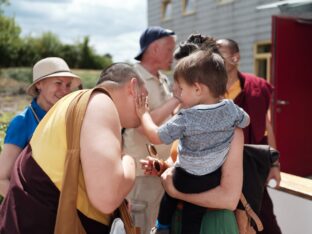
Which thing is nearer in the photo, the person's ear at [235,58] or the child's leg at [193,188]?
the child's leg at [193,188]

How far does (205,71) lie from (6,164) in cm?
119

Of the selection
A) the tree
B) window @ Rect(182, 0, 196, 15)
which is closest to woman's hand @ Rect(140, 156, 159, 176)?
window @ Rect(182, 0, 196, 15)

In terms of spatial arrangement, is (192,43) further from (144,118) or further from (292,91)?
(292,91)

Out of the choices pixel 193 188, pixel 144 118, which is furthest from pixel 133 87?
pixel 193 188

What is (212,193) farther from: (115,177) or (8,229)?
(8,229)

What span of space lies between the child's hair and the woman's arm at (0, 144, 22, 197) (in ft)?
3.48

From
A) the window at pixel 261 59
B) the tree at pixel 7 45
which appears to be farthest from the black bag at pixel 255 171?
the tree at pixel 7 45

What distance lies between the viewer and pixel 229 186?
1.53 meters

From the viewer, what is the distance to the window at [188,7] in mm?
12341

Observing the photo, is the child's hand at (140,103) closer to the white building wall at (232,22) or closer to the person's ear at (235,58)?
the person's ear at (235,58)

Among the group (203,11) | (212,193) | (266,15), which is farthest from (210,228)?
(203,11)

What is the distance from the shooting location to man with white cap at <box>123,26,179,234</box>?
2680mm

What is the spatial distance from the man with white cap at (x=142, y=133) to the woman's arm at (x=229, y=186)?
1.00m

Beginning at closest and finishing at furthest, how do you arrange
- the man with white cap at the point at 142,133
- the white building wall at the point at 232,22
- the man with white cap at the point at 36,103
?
the man with white cap at the point at 36,103 → the man with white cap at the point at 142,133 → the white building wall at the point at 232,22
